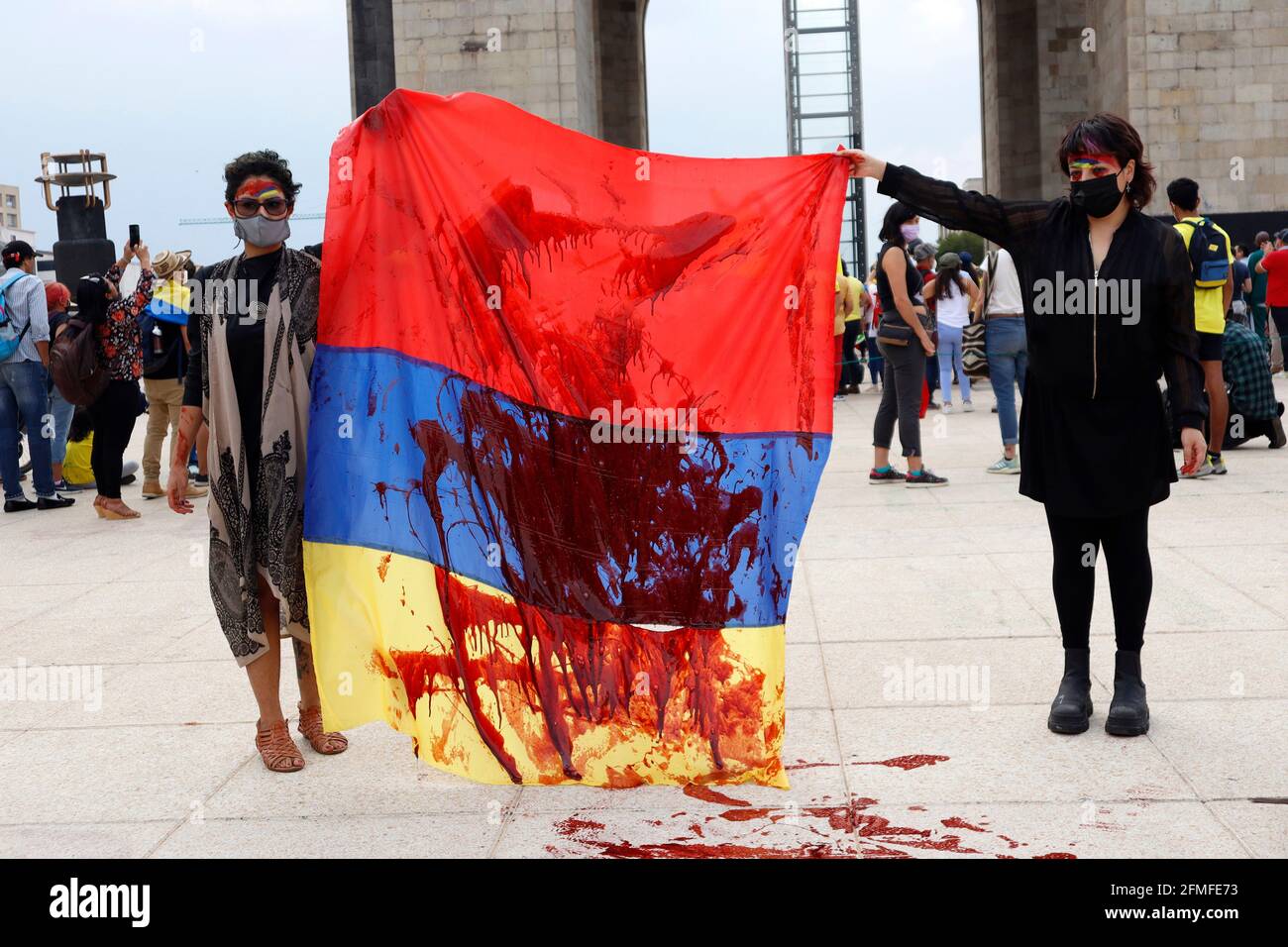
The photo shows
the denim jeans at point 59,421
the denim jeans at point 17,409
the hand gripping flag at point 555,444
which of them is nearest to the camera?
the hand gripping flag at point 555,444

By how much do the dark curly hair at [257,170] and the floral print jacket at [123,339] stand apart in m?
6.42

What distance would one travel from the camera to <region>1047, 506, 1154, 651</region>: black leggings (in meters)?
4.98

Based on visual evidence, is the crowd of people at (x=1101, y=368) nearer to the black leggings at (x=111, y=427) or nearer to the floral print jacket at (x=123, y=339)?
the floral print jacket at (x=123, y=339)

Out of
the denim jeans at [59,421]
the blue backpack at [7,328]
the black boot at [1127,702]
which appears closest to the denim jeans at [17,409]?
the blue backpack at [7,328]

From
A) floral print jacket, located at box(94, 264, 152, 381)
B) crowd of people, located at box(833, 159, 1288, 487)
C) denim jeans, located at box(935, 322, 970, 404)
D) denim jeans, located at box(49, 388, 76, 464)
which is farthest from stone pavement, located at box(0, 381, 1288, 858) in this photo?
denim jeans, located at box(935, 322, 970, 404)

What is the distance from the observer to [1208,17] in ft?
71.5

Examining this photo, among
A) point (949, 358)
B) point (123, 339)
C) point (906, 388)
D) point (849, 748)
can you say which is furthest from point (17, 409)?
point (949, 358)

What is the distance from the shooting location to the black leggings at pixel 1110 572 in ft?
16.4

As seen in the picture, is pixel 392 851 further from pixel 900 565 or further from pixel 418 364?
A: pixel 900 565

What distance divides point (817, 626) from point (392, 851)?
3.04m

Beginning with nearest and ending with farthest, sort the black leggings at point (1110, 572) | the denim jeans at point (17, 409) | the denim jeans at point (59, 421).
A: the black leggings at point (1110, 572) < the denim jeans at point (17, 409) < the denim jeans at point (59, 421)

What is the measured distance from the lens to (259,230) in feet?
15.8

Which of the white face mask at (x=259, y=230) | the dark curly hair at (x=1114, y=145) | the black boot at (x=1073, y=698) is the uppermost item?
the dark curly hair at (x=1114, y=145)

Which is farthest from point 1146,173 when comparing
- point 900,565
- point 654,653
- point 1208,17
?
point 1208,17
